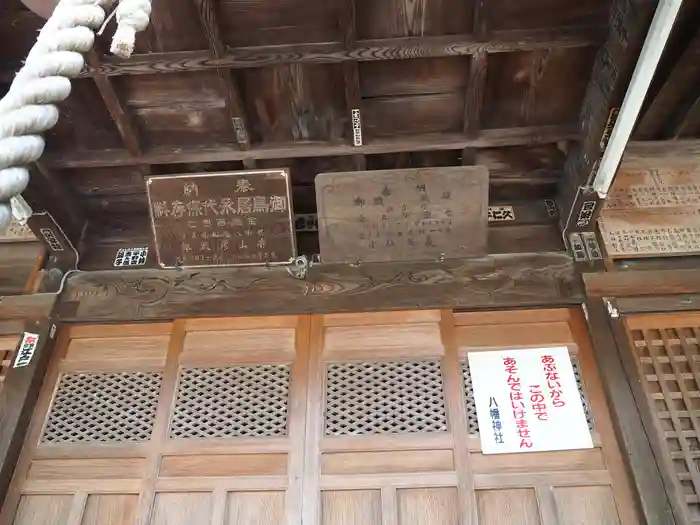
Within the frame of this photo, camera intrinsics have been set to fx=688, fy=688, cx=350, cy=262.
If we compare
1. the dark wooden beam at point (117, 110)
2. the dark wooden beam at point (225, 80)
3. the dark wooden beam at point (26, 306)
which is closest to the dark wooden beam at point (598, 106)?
the dark wooden beam at point (225, 80)

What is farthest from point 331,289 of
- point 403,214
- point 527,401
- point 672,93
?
point 672,93

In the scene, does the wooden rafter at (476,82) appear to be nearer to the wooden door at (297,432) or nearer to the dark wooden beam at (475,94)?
the dark wooden beam at (475,94)

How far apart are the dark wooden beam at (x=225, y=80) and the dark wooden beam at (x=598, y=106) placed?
1.79 metres

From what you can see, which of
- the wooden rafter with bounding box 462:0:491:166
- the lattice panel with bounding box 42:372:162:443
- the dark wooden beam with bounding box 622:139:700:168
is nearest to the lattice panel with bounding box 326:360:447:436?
the lattice panel with bounding box 42:372:162:443

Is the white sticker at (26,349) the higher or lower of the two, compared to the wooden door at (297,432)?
higher

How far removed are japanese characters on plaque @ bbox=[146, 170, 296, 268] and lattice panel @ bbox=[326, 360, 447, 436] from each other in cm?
81

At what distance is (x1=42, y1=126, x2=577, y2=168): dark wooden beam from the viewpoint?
147 inches

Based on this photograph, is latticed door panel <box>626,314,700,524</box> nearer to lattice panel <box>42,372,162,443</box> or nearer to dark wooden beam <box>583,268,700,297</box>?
dark wooden beam <box>583,268,700,297</box>

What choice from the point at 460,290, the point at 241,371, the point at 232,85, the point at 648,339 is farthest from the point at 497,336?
the point at 232,85

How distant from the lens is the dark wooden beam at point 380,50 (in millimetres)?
3285

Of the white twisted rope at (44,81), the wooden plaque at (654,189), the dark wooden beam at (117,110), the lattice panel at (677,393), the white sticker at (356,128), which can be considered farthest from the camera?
the wooden plaque at (654,189)

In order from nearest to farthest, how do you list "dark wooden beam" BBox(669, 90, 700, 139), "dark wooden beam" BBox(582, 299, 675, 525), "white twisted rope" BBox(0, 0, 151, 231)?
1. "white twisted rope" BBox(0, 0, 151, 231)
2. "dark wooden beam" BBox(582, 299, 675, 525)
3. "dark wooden beam" BBox(669, 90, 700, 139)

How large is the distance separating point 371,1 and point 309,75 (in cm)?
50

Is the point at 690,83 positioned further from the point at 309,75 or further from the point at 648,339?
the point at 309,75
